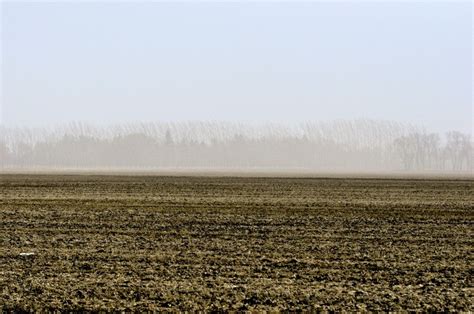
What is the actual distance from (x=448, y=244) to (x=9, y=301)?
1034 centimetres

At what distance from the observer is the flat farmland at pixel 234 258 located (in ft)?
33.0

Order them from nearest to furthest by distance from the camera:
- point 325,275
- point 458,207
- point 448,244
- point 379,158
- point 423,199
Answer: point 325,275, point 448,244, point 458,207, point 423,199, point 379,158

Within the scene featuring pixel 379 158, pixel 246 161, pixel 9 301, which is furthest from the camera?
pixel 379 158

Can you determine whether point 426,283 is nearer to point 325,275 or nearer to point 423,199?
point 325,275

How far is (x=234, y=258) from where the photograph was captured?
44.1ft

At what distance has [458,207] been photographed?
86.2 feet

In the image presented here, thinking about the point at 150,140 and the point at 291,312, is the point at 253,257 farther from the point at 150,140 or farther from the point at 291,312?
the point at 150,140

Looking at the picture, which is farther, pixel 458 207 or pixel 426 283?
pixel 458 207

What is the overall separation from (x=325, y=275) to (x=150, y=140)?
15271cm

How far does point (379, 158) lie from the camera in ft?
547

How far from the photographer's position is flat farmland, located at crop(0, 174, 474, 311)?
1005 cm

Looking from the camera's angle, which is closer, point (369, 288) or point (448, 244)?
point (369, 288)

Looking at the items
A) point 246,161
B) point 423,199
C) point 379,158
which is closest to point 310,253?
point 423,199

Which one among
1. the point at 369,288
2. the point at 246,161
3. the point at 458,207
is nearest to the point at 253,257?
the point at 369,288
